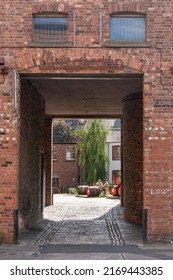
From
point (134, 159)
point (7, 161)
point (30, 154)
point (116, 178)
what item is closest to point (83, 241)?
point (7, 161)

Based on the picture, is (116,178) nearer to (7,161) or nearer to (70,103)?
→ (70,103)

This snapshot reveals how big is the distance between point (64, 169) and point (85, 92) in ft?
113

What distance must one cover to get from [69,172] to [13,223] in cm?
4034

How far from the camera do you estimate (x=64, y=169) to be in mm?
54406

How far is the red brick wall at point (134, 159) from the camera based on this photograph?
20.0 m

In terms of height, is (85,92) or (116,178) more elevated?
(85,92)

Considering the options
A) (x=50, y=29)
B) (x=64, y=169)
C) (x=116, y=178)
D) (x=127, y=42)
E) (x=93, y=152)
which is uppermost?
(x=50, y=29)

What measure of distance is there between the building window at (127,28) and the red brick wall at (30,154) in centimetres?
381

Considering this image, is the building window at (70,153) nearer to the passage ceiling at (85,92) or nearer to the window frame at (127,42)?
the passage ceiling at (85,92)

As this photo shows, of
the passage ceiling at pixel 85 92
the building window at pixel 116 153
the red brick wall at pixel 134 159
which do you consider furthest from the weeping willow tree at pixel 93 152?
the red brick wall at pixel 134 159

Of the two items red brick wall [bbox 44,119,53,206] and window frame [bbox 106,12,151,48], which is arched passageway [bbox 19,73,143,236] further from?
red brick wall [bbox 44,119,53,206]

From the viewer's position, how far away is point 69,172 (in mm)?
54562

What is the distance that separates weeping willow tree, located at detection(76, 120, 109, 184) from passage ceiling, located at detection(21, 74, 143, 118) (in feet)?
70.1

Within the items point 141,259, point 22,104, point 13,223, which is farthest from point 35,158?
point 141,259
